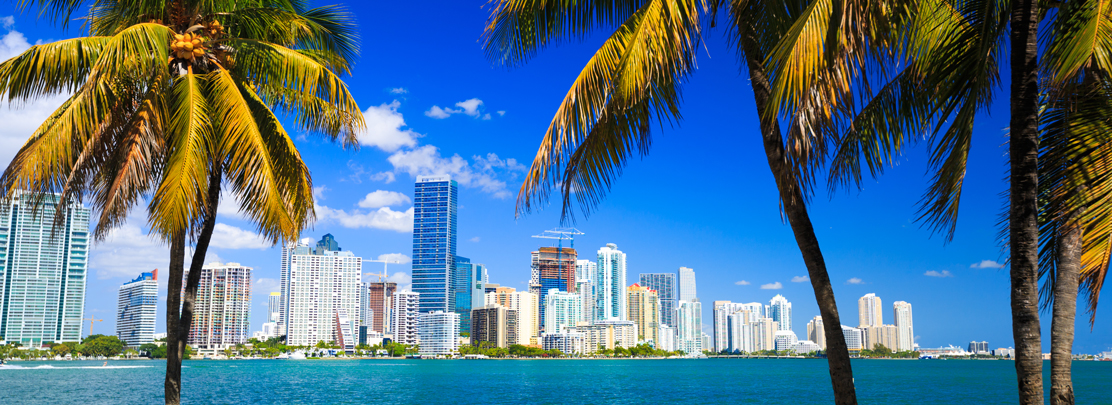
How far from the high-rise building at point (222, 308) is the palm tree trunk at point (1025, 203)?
193 m

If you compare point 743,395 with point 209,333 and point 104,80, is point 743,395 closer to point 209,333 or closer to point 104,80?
point 104,80

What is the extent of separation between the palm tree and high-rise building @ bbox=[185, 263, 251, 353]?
187264 mm

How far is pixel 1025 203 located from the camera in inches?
149

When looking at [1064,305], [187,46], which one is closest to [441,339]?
[187,46]

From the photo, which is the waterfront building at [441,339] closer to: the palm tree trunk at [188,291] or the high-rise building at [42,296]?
the high-rise building at [42,296]

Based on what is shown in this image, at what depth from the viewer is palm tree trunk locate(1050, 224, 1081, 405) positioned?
4.18 m

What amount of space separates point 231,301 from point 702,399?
557ft

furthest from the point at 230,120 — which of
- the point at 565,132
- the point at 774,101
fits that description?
the point at 774,101

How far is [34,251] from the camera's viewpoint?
93.7 m

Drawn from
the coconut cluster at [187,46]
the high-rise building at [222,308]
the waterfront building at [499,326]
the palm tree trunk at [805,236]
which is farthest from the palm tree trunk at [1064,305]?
the high-rise building at [222,308]

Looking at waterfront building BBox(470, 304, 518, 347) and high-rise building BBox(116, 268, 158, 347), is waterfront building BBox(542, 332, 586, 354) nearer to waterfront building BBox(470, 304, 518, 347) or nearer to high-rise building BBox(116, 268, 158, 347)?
waterfront building BBox(470, 304, 518, 347)

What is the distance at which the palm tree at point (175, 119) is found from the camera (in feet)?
20.1

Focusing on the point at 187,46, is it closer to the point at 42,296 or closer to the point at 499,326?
the point at 42,296

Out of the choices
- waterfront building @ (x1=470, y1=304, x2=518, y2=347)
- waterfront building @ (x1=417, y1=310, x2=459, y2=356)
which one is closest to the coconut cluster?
waterfront building @ (x1=470, y1=304, x2=518, y2=347)
